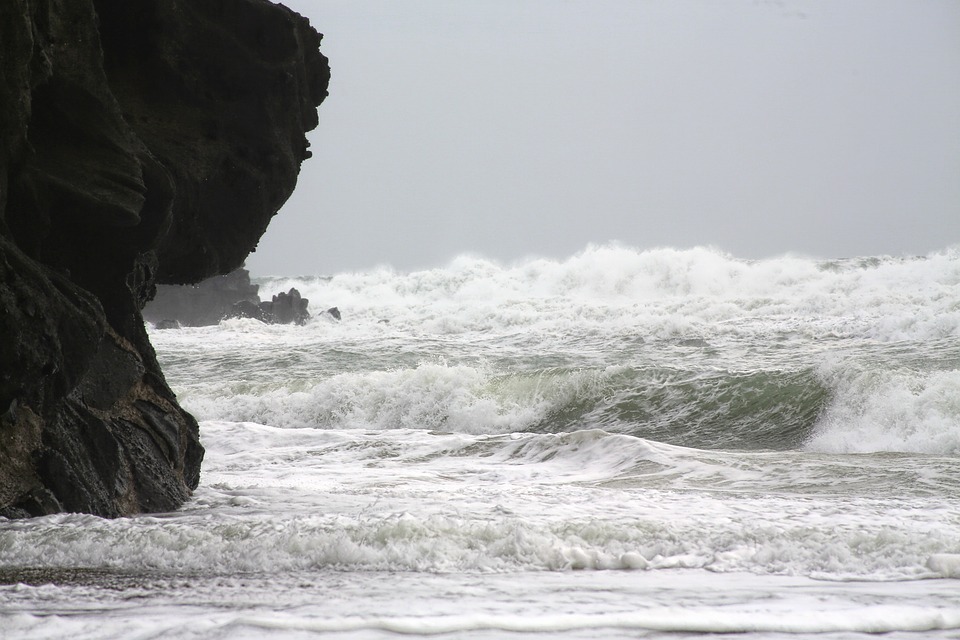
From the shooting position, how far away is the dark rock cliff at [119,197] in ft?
16.9

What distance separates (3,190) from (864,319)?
64.8ft

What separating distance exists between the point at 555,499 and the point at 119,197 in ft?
11.1

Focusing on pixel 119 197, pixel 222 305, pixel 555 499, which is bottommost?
pixel 555 499

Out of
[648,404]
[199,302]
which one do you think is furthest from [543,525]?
[199,302]

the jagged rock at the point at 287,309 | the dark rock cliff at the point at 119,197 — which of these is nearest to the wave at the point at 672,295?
the jagged rock at the point at 287,309

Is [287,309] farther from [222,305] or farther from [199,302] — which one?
[199,302]

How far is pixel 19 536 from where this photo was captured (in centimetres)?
468

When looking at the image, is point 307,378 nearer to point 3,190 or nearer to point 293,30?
point 293,30

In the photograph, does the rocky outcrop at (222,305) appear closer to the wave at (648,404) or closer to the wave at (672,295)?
the wave at (672,295)

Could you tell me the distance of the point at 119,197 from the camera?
19.5ft

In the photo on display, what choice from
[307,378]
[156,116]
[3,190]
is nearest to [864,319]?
[307,378]

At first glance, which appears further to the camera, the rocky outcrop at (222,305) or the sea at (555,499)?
the rocky outcrop at (222,305)

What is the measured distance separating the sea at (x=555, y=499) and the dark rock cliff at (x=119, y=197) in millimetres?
478

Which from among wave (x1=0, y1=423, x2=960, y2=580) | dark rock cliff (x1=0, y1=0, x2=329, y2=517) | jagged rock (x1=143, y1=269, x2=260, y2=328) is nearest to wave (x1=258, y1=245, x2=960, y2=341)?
jagged rock (x1=143, y1=269, x2=260, y2=328)
